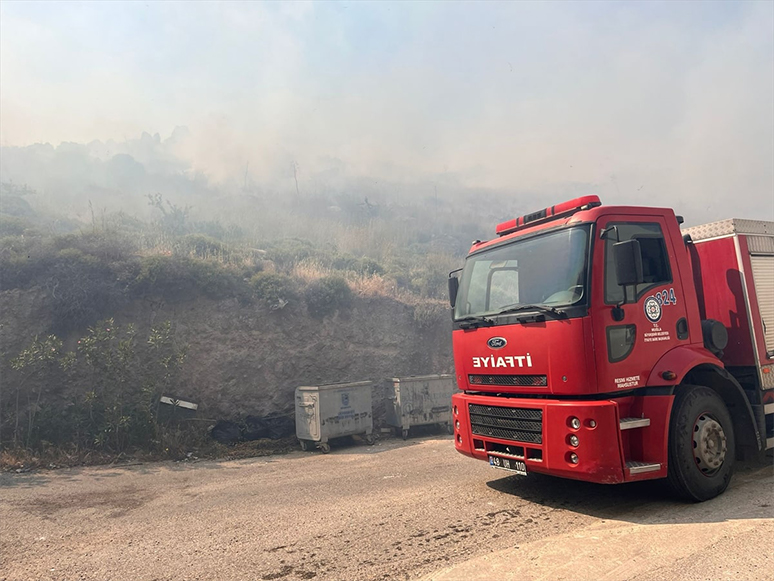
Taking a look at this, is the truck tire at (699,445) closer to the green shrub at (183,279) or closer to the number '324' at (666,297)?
the number '324' at (666,297)

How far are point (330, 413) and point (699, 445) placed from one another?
7265 mm

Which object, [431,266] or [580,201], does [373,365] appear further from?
[580,201]

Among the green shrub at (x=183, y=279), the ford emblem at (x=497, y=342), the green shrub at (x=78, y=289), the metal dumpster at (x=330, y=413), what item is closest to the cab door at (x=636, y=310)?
the ford emblem at (x=497, y=342)

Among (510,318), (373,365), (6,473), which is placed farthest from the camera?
(373,365)

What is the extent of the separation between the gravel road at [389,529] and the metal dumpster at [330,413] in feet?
9.47

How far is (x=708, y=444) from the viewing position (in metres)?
5.26

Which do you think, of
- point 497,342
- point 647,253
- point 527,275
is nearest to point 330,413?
point 497,342

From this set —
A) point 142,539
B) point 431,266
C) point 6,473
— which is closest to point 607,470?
point 142,539

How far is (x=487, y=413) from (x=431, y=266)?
16.9 metres

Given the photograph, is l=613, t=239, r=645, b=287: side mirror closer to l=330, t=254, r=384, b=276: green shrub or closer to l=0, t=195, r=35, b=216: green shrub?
l=330, t=254, r=384, b=276: green shrub

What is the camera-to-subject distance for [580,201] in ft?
18.1

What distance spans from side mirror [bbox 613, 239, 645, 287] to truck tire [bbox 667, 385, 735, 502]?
140 centimetres

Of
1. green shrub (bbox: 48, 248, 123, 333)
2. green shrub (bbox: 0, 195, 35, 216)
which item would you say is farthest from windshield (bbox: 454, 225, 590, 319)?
green shrub (bbox: 0, 195, 35, 216)

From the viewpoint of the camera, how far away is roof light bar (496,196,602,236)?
5477 millimetres
